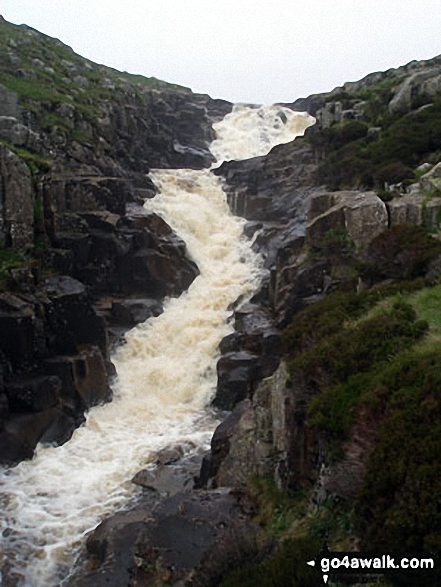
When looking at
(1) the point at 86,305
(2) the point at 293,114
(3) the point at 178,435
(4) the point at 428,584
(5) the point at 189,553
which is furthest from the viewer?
(2) the point at 293,114

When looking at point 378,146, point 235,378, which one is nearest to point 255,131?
point 378,146

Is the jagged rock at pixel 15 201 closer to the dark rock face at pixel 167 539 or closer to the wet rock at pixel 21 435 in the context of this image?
the wet rock at pixel 21 435

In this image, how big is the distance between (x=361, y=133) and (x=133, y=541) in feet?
110

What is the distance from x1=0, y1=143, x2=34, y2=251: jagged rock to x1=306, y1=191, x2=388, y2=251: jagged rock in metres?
12.3

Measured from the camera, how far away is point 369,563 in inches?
235

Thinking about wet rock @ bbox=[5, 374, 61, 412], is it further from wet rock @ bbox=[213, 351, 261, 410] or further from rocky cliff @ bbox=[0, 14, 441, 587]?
wet rock @ bbox=[213, 351, 261, 410]

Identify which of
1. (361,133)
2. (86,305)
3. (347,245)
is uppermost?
(361,133)

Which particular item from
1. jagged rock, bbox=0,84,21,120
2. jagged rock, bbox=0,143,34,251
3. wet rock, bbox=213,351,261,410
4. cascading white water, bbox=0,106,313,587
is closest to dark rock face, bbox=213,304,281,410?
wet rock, bbox=213,351,261,410

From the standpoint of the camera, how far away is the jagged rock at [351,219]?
19.1 metres

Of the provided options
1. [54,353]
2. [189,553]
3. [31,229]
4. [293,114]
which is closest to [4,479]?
[54,353]

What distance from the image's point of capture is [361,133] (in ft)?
126

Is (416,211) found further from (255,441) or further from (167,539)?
(167,539)

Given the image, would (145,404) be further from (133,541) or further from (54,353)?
(133,541)

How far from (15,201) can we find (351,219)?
14001 mm
